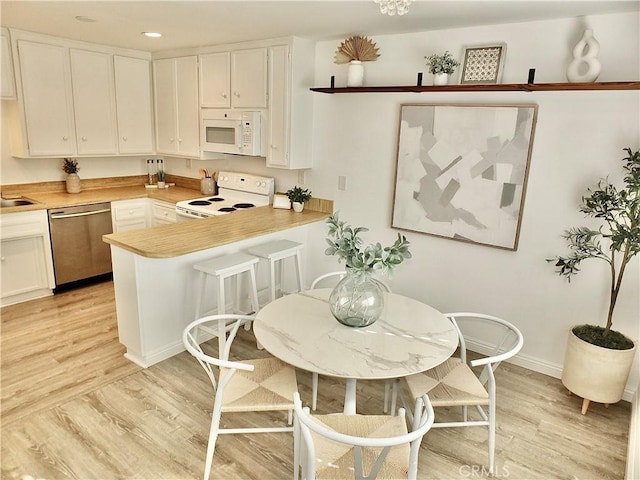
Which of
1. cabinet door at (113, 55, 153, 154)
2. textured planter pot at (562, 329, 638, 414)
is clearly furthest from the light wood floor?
cabinet door at (113, 55, 153, 154)

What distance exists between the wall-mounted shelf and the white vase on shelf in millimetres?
75

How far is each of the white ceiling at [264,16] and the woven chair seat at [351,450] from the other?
→ 222 cm

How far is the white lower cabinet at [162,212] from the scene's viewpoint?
4477 mm

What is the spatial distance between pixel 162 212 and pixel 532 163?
11.4 ft

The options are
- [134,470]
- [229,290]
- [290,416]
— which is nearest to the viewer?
[134,470]

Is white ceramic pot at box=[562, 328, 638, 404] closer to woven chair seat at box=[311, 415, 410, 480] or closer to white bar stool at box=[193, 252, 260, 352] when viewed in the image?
woven chair seat at box=[311, 415, 410, 480]

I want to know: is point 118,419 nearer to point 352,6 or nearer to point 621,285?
point 352,6

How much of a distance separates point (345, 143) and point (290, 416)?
231cm

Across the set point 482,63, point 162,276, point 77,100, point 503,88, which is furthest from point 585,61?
point 77,100

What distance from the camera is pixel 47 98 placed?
4.01m

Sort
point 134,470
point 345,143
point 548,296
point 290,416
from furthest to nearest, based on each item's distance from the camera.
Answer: point 345,143 → point 548,296 → point 290,416 → point 134,470

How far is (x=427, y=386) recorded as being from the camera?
7.11 ft

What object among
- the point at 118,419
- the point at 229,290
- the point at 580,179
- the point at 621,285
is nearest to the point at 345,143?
the point at 229,290

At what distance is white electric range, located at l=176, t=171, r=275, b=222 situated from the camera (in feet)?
13.4
